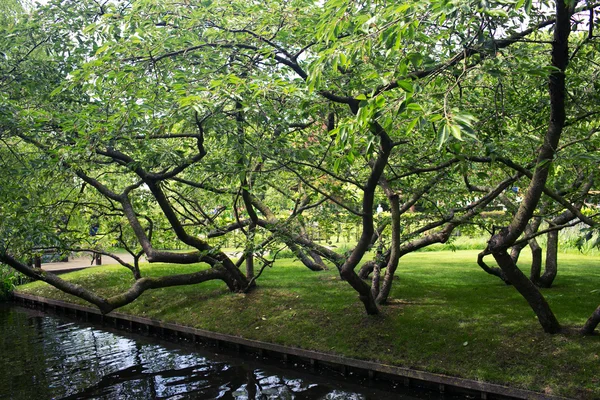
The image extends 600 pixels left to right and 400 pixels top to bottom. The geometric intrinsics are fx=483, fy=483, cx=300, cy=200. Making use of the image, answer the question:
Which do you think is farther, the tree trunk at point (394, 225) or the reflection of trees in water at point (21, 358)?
the tree trunk at point (394, 225)

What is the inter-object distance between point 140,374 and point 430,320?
20.4ft

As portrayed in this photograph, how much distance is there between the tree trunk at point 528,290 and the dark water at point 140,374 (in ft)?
7.47

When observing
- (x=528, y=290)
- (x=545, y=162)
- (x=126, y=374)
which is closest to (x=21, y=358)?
(x=126, y=374)

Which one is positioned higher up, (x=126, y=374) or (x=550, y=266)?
(x=550, y=266)

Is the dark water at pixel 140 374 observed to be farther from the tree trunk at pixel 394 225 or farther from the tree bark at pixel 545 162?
the tree trunk at pixel 394 225

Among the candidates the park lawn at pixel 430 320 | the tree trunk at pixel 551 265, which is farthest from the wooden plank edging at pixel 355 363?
the tree trunk at pixel 551 265

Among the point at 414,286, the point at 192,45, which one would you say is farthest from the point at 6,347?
the point at 414,286

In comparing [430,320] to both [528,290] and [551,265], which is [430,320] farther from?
[551,265]

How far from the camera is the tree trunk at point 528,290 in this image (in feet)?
24.2

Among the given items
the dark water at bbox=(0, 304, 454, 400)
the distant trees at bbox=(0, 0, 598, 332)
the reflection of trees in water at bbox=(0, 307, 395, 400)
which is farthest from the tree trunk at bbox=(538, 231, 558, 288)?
the reflection of trees in water at bbox=(0, 307, 395, 400)

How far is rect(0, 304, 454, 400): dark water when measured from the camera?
29.5 feet

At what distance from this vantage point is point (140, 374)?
33.6ft

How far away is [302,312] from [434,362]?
13.1ft

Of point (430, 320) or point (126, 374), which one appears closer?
point (430, 320)
